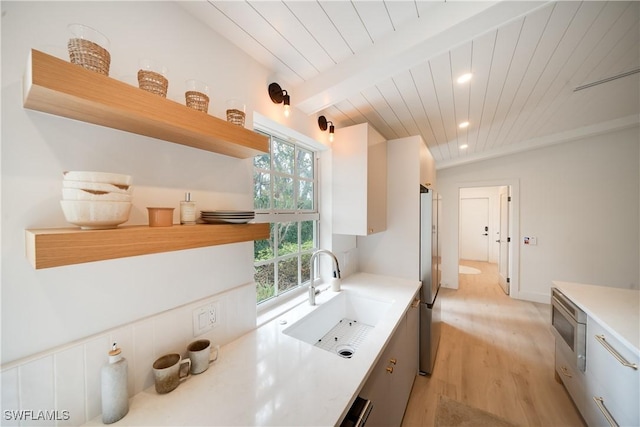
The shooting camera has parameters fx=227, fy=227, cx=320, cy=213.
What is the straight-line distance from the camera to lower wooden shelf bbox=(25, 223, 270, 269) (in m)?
0.49

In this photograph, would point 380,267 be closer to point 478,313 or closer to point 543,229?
point 478,313

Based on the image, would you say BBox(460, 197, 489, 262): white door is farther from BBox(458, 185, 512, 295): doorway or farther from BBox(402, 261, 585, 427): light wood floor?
BBox(402, 261, 585, 427): light wood floor

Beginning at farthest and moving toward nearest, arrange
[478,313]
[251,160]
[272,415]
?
1. [478,313]
2. [251,160]
3. [272,415]

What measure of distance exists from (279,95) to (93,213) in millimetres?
1138

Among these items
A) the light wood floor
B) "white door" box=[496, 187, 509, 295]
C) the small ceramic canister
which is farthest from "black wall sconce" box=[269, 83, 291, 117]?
"white door" box=[496, 187, 509, 295]

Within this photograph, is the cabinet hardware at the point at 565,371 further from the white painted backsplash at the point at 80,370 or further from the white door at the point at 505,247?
the white painted backsplash at the point at 80,370

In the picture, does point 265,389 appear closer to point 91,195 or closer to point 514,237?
point 91,195

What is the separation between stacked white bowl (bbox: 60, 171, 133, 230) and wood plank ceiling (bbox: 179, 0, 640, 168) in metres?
0.85

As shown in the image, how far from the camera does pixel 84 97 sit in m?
0.54

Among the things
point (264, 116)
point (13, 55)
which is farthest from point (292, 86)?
point (13, 55)

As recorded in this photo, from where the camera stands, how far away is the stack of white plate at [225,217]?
2.90 feet

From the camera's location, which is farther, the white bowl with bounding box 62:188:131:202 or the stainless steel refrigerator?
the stainless steel refrigerator

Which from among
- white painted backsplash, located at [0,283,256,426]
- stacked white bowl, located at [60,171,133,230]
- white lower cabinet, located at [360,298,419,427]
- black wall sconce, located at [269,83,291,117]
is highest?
black wall sconce, located at [269,83,291,117]

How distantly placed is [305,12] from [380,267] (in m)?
2.07
